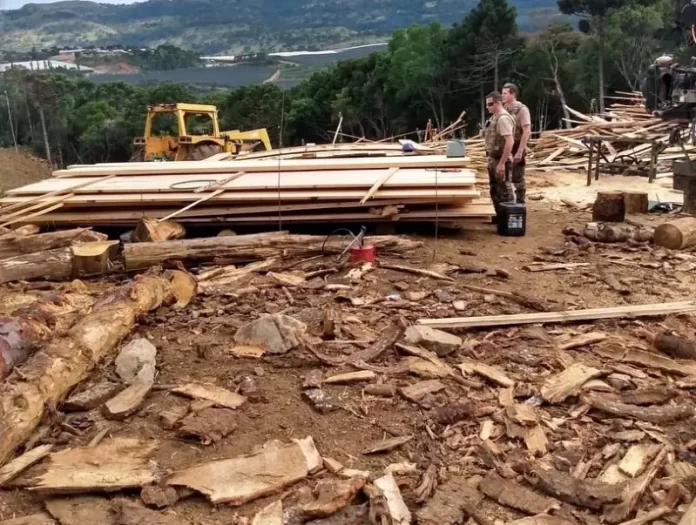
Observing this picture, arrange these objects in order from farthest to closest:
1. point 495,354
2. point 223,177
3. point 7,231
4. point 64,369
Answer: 1. point 223,177
2. point 7,231
3. point 495,354
4. point 64,369

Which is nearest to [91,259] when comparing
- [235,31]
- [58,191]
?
[58,191]

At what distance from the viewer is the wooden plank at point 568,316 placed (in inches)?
228

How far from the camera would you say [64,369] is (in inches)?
180

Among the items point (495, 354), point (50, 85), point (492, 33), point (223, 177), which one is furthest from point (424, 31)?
point (495, 354)

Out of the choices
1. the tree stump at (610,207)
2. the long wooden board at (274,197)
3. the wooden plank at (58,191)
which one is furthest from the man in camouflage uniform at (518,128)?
the wooden plank at (58,191)

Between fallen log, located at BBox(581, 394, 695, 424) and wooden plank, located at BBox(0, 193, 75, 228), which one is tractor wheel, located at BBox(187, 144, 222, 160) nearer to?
wooden plank, located at BBox(0, 193, 75, 228)

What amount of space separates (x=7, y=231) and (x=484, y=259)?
5384 millimetres

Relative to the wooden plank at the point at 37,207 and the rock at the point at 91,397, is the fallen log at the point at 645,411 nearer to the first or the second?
the rock at the point at 91,397

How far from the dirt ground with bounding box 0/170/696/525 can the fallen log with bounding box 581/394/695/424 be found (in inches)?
1.6

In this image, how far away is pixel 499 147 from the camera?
912 cm

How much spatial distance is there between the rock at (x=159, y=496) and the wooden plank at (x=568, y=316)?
2.71m

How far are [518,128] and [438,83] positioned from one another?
3550 centimetres

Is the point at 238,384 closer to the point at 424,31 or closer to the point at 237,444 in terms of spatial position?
the point at 237,444

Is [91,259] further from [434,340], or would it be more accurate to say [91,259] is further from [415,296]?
[434,340]
